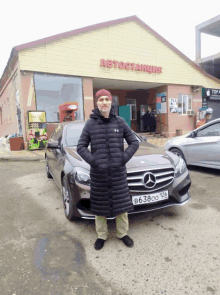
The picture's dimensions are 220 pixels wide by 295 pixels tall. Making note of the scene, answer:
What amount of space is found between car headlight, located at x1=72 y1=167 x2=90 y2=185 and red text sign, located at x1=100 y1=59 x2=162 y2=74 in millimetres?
10001

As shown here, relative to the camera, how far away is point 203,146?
5.43 meters

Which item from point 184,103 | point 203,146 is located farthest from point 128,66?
point 203,146

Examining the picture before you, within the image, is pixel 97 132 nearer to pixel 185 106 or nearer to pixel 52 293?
pixel 52 293

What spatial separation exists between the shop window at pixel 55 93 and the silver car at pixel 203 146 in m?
6.82

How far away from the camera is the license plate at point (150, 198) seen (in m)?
2.76

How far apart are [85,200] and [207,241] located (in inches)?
59.7

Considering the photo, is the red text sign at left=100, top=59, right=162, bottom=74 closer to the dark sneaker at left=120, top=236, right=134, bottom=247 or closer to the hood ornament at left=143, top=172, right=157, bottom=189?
the hood ornament at left=143, top=172, right=157, bottom=189

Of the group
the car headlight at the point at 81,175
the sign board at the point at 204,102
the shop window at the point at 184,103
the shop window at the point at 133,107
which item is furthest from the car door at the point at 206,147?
the sign board at the point at 204,102

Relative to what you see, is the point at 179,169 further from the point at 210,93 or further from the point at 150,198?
the point at 210,93

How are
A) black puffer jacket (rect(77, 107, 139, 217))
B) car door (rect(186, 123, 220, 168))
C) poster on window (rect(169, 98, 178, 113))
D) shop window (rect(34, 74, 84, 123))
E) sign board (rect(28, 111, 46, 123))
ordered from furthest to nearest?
poster on window (rect(169, 98, 178, 113)) → shop window (rect(34, 74, 84, 123)) → sign board (rect(28, 111, 46, 123)) → car door (rect(186, 123, 220, 168)) → black puffer jacket (rect(77, 107, 139, 217))

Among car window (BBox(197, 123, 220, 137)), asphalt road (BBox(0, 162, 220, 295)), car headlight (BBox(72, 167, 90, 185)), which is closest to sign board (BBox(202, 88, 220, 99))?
car window (BBox(197, 123, 220, 137))

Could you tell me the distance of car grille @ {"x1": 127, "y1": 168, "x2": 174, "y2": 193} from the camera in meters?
2.80

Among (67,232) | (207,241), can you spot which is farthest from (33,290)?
(207,241)

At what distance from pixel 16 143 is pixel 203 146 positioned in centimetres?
840
